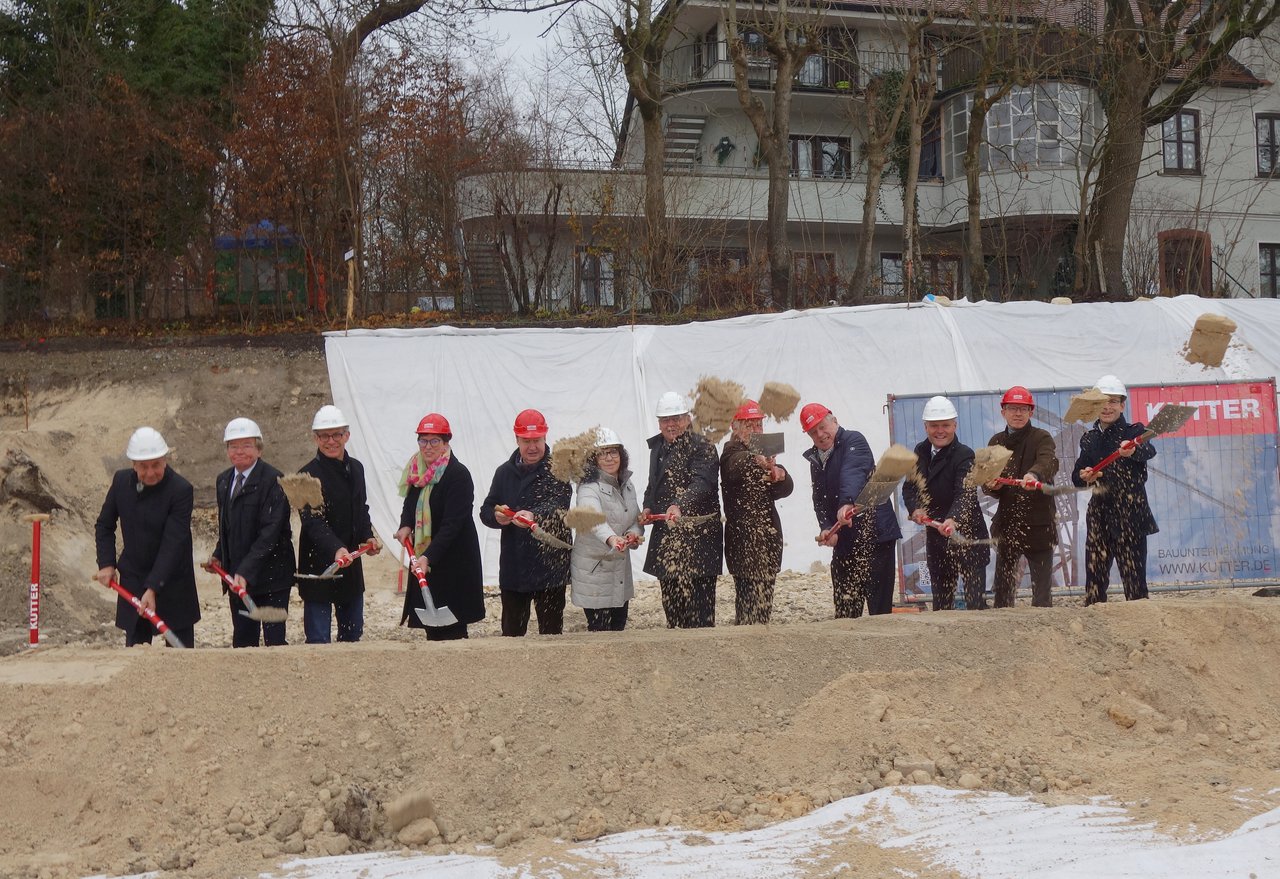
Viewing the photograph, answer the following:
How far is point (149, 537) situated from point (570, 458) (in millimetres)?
2266

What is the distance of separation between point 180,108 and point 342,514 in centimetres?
1053

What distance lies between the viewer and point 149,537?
660cm

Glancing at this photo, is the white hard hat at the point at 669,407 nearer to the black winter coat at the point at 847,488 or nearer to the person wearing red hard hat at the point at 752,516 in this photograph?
the person wearing red hard hat at the point at 752,516

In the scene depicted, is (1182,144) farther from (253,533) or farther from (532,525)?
(253,533)

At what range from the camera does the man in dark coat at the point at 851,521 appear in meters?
7.18

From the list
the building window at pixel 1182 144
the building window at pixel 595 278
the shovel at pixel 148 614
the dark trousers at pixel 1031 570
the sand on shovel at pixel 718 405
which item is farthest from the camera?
the building window at pixel 1182 144

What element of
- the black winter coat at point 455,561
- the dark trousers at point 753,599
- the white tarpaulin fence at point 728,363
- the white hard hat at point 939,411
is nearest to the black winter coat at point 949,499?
the white hard hat at point 939,411

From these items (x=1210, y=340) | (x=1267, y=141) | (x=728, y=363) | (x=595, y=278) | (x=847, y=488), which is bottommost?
(x=847, y=488)

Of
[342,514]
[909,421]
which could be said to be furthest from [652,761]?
[909,421]

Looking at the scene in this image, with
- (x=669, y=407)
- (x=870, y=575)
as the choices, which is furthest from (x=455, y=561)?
(x=870, y=575)

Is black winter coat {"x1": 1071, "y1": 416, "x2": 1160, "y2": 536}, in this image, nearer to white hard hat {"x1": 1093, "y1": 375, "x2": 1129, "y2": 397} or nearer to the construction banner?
white hard hat {"x1": 1093, "y1": 375, "x2": 1129, "y2": 397}

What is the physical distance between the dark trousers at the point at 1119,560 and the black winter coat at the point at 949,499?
76 cm

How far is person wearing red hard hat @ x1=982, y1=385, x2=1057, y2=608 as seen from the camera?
24.8 feet

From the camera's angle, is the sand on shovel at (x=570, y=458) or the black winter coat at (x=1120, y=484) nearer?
the sand on shovel at (x=570, y=458)
